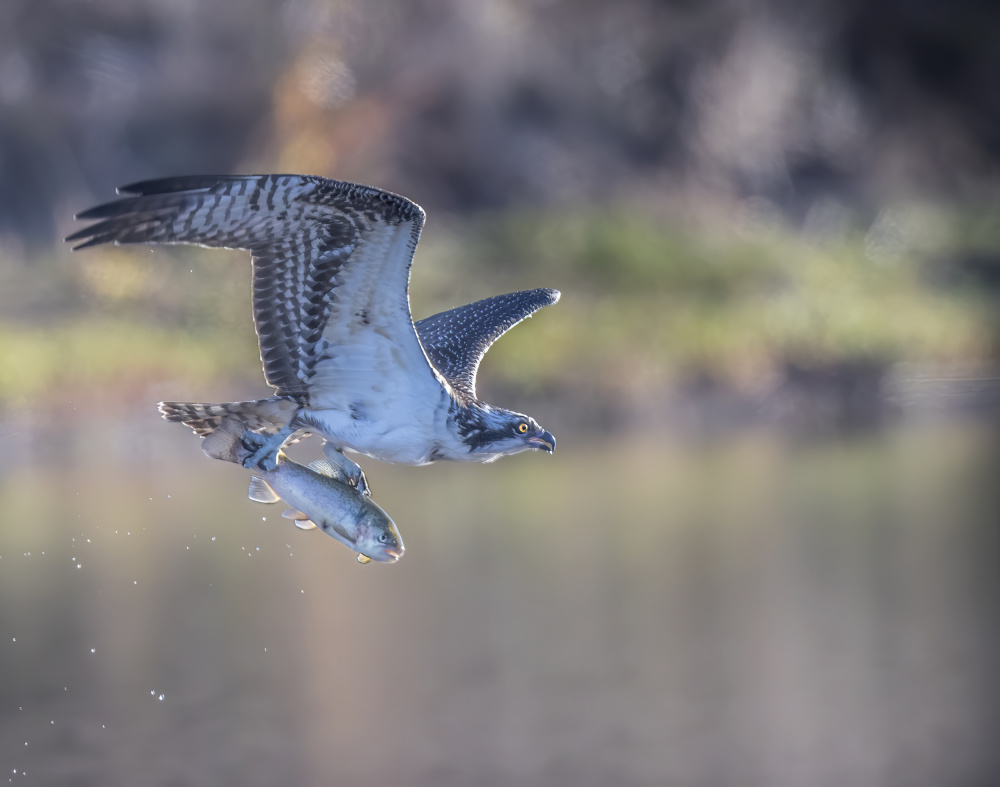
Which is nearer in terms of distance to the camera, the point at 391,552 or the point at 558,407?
the point at 391,552

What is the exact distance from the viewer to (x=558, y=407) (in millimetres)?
21781

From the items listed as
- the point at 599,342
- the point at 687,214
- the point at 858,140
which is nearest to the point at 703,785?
the point at 599,342

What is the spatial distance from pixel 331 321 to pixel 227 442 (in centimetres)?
65

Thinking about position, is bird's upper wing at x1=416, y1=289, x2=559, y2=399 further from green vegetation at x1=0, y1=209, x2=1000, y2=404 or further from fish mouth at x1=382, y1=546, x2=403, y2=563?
green vegetation at x1=0, y1=209, x2=1000, y2=404

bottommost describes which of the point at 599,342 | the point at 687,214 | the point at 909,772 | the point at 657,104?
the point at 909,772

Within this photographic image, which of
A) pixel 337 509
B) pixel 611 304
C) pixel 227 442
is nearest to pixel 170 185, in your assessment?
pixel 227 442

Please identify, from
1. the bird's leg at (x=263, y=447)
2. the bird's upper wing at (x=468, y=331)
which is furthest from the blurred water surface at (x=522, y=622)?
the bird's leg at (x=263, y=447)

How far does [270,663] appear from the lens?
14352 millimetres

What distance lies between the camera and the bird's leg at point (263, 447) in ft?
19.1

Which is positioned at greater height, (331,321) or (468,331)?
(331,321)

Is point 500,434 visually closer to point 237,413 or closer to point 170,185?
point 237,413

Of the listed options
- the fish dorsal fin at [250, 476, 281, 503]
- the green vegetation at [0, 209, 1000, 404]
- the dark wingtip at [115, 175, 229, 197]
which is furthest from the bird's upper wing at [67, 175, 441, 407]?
the green vegetation at [0, 209, 1000, 404]

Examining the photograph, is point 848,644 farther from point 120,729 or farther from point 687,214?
point 687,214

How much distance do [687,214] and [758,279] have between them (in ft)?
7.89
